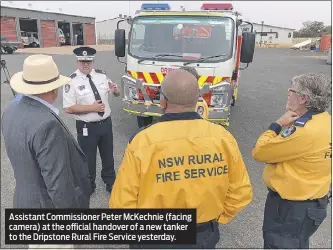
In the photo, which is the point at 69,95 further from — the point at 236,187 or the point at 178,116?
the point at 236,187

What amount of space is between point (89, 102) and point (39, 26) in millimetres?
31599

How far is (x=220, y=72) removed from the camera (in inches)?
190

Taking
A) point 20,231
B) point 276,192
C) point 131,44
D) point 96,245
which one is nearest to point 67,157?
point 20,231

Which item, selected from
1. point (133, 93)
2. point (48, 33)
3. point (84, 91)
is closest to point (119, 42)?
point (133, 93)

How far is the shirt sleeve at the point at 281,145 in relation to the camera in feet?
6.00

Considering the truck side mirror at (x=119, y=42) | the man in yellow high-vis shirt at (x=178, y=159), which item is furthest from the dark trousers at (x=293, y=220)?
the truck side mirror at (x=119, y=42)

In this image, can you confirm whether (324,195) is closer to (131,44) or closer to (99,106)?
(99,106)

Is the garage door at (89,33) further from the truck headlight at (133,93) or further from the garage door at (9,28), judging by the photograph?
the truck headlight at (133,93)

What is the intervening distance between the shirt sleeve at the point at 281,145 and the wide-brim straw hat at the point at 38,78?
1.49m

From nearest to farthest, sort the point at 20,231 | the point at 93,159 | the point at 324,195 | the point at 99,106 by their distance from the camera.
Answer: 1. the point at 324,195
2. the point at 20,231
3. the point at 99,106
4. the point at 93,159

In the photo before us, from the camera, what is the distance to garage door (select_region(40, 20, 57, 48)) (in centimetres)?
3027

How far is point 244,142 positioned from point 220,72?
59.1 inches

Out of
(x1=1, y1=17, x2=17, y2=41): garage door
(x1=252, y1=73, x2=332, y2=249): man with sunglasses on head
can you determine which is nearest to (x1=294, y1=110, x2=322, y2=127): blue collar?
(x1=252, y1=73, x2=332, y2=249): man with sunglasses on head

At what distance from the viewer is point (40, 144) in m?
1.78
